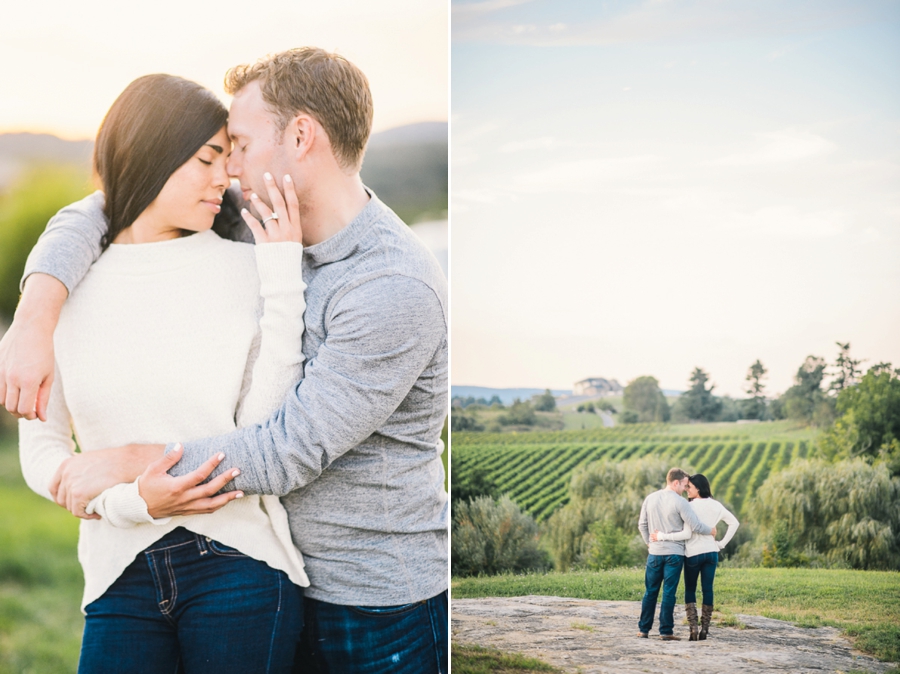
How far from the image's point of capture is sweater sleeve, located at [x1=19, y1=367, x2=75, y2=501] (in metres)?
1.50

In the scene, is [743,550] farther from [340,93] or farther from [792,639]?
[340,93]

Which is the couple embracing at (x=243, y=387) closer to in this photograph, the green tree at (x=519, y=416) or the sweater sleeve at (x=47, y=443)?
the sweater sleeve at (x=47, y=443)

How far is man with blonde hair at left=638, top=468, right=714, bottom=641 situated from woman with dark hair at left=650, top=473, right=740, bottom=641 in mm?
18

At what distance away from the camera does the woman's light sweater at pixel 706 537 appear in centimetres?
243

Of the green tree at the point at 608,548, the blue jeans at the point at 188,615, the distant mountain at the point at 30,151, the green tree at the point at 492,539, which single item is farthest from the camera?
the green tree at the point at 492,539

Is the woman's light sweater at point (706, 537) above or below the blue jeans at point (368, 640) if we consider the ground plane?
above

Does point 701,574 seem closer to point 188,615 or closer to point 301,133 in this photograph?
point 188,615

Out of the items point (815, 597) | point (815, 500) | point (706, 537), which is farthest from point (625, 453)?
point (815, 597)

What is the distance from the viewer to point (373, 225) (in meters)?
1.58

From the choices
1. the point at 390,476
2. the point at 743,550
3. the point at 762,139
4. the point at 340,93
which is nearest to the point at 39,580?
the point at 390,476

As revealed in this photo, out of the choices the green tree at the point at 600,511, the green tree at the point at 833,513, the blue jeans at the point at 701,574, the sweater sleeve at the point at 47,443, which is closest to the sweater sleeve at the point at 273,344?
the sweater sleeve at the point at 47,443

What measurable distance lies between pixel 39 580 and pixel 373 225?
1.72 metres

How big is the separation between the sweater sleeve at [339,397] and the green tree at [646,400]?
130 cm

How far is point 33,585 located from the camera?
2.43 m
